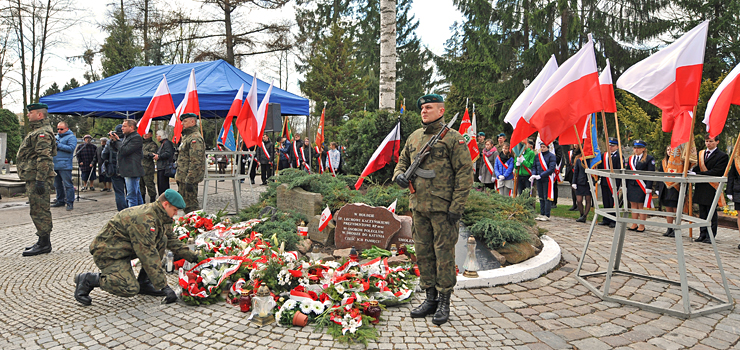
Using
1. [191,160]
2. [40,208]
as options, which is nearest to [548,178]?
[191,160]

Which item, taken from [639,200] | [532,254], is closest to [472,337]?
[532,254]

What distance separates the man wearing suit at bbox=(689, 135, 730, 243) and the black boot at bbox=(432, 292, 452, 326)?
5.68 m

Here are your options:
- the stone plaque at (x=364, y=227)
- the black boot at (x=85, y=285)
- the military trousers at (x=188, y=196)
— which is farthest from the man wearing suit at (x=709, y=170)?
the black boot at (x=85, y=285)

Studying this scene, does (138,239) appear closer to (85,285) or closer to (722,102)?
(85,285)

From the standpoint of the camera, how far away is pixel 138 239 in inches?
156

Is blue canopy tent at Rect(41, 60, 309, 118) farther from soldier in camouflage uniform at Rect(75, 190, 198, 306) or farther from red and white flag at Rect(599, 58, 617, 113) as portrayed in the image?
red and white flag at Rect(599, 58, 617, 113)

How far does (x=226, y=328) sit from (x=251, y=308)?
402mm

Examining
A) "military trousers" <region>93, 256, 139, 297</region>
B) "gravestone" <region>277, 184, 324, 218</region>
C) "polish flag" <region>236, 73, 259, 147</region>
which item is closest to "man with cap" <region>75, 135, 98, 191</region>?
"polish flag" <region>236, 73, 259, 147</region>

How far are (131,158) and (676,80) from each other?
839 cm

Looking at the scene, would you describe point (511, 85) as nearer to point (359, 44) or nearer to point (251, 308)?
point (359, 44)

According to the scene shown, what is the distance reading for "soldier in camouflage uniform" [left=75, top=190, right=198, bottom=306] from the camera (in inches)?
156

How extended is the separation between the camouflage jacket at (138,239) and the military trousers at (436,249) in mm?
2452

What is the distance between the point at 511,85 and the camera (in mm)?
18188

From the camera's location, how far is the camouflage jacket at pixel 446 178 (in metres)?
3.66
